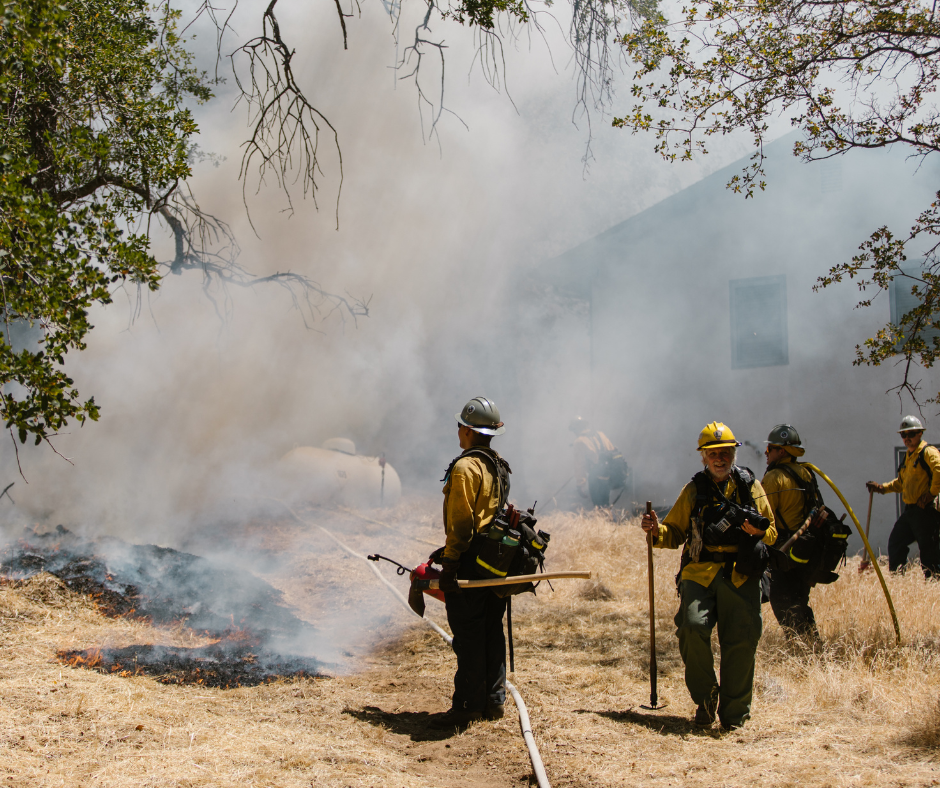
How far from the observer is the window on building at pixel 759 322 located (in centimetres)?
1009

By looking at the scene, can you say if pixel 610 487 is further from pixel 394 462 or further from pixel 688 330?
pixel 394 462

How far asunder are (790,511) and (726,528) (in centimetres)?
141

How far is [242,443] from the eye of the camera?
12555 millimetres

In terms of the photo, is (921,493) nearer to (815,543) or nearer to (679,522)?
(815,543)

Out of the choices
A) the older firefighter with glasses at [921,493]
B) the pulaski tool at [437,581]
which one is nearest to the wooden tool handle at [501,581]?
the pulaski tool at [437,581]

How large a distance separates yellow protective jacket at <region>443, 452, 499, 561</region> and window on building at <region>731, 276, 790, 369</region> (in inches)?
292

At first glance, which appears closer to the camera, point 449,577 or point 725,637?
point 725,637

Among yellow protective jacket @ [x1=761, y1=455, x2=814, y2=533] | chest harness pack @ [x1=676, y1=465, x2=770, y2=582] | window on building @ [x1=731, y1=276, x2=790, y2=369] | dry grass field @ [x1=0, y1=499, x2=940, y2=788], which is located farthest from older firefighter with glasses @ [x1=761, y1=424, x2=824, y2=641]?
window on building @ [x1=731, y1=276, x2=790, y2=369]

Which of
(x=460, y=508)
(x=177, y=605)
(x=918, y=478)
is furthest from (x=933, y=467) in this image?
(x=177, y=605)

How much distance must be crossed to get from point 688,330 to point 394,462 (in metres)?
7.26

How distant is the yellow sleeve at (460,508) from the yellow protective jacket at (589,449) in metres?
8.00

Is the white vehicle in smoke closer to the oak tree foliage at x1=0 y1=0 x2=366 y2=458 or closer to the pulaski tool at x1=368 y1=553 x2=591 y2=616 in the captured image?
the oak tree foliage at x1=0 y1=0 x2=366 y2=458

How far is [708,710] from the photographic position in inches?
146

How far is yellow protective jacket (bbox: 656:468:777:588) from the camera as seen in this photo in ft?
Result: 12.0
